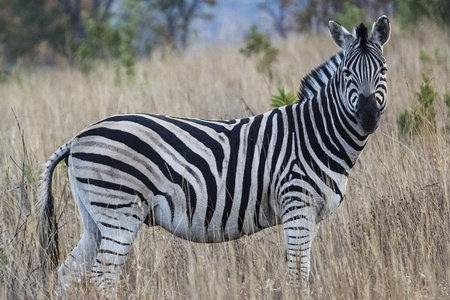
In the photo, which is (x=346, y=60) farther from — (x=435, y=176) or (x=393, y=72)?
(x=393, y=72)

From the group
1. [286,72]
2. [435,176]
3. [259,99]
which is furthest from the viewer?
[286,72]

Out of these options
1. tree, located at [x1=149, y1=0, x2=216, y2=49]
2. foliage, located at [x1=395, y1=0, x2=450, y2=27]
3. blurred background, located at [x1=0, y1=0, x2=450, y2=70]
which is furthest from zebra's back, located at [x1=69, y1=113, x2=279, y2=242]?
tree, located at [x1=149, y1=0, x2=216, y2=49]

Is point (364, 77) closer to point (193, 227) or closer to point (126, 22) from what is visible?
point (193, 227)

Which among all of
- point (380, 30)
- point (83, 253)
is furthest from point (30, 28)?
point (380, 30)

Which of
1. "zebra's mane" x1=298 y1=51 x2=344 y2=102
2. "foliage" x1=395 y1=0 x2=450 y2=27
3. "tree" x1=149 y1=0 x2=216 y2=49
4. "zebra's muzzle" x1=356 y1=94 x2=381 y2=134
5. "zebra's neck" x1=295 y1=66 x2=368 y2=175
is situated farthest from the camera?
"tree" x1=149 y1=0 x2=216 y2=49

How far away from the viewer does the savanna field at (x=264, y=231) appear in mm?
3682

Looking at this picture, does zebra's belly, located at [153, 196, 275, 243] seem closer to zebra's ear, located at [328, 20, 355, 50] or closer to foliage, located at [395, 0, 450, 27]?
zebra's ear, located at [328, 20, 355, 50]

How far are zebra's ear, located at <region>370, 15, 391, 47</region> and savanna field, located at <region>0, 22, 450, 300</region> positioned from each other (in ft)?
3.74

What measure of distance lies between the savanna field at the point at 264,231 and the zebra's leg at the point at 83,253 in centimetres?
9

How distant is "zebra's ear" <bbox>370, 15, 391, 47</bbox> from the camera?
4.07 metres

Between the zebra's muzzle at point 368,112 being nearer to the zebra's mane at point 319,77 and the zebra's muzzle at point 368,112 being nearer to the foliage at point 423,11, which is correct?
Answer: the zebra's mane at point 319,77

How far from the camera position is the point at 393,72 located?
9.19 meters

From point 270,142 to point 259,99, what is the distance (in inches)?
170

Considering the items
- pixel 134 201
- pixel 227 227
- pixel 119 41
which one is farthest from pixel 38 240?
pixel 119 41
